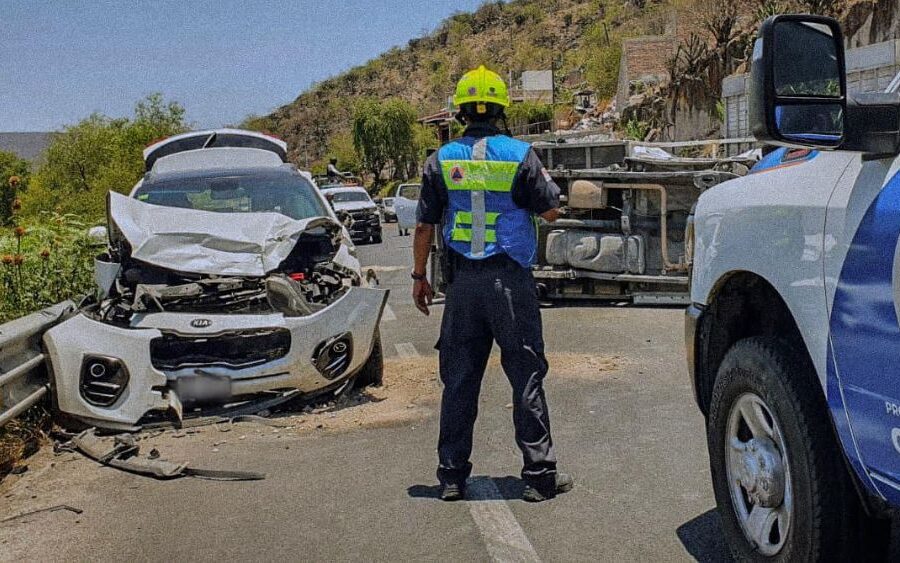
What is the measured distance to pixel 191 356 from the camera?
21.4 feet

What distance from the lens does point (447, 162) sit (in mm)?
4820

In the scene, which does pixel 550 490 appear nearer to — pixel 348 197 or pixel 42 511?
pixel 42 511

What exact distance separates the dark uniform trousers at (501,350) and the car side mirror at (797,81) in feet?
7.19

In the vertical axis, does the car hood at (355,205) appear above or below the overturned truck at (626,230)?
below

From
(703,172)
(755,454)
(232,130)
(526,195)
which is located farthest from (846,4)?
(755,454)

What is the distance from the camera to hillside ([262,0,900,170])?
2709 cm

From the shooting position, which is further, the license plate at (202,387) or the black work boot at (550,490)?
the license plate at (202,387)

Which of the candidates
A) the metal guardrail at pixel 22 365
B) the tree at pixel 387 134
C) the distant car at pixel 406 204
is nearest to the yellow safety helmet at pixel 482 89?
the metal guardrail at pixel 22 365

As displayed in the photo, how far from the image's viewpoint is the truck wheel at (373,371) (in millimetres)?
7349

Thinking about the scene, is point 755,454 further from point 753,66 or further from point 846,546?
point 753,66

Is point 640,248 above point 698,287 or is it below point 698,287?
below

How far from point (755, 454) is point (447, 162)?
7.11 feet

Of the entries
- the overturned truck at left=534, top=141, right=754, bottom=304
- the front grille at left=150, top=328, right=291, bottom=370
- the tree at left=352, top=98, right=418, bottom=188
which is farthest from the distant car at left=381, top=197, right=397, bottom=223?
the front grille at left=150, top=328, right=291, bottom=370

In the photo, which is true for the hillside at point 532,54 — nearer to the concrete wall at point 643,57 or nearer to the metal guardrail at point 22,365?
the concrete wall at point 643,57
